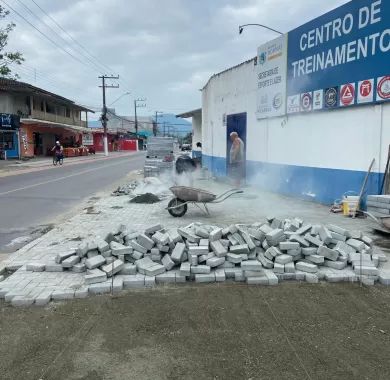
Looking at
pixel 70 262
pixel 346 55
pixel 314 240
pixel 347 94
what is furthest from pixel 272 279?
pixel 346 55

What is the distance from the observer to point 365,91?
395 inches

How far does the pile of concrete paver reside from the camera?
548 centimetres

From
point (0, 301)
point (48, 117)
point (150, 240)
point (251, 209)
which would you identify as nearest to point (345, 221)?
point (251, 209)

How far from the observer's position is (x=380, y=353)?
3.58 m

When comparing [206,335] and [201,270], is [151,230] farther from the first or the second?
[206,335]

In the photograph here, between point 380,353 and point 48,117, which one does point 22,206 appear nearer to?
point 380,353

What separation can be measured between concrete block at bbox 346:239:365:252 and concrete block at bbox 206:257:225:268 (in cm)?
208

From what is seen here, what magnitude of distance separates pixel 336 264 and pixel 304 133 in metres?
7.50

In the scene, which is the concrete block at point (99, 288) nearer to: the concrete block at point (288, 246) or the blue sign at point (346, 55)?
the concrete block at point (288, 246)

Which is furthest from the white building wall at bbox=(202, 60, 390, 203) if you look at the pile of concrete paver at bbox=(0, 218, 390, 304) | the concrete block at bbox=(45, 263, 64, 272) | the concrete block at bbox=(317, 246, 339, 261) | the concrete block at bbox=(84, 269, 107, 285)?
the concrete block at bbox=(45, 263, 64, 272)

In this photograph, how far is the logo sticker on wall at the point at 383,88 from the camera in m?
9.36

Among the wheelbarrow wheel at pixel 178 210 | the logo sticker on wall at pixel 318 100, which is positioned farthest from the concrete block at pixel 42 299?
the logo sticker on wall at pixel 318 100

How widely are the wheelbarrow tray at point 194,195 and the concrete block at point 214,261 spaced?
12.2 feet

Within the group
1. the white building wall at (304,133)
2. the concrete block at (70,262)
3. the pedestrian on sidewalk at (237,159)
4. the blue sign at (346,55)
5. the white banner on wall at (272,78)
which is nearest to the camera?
the concrete block at (70,262)
